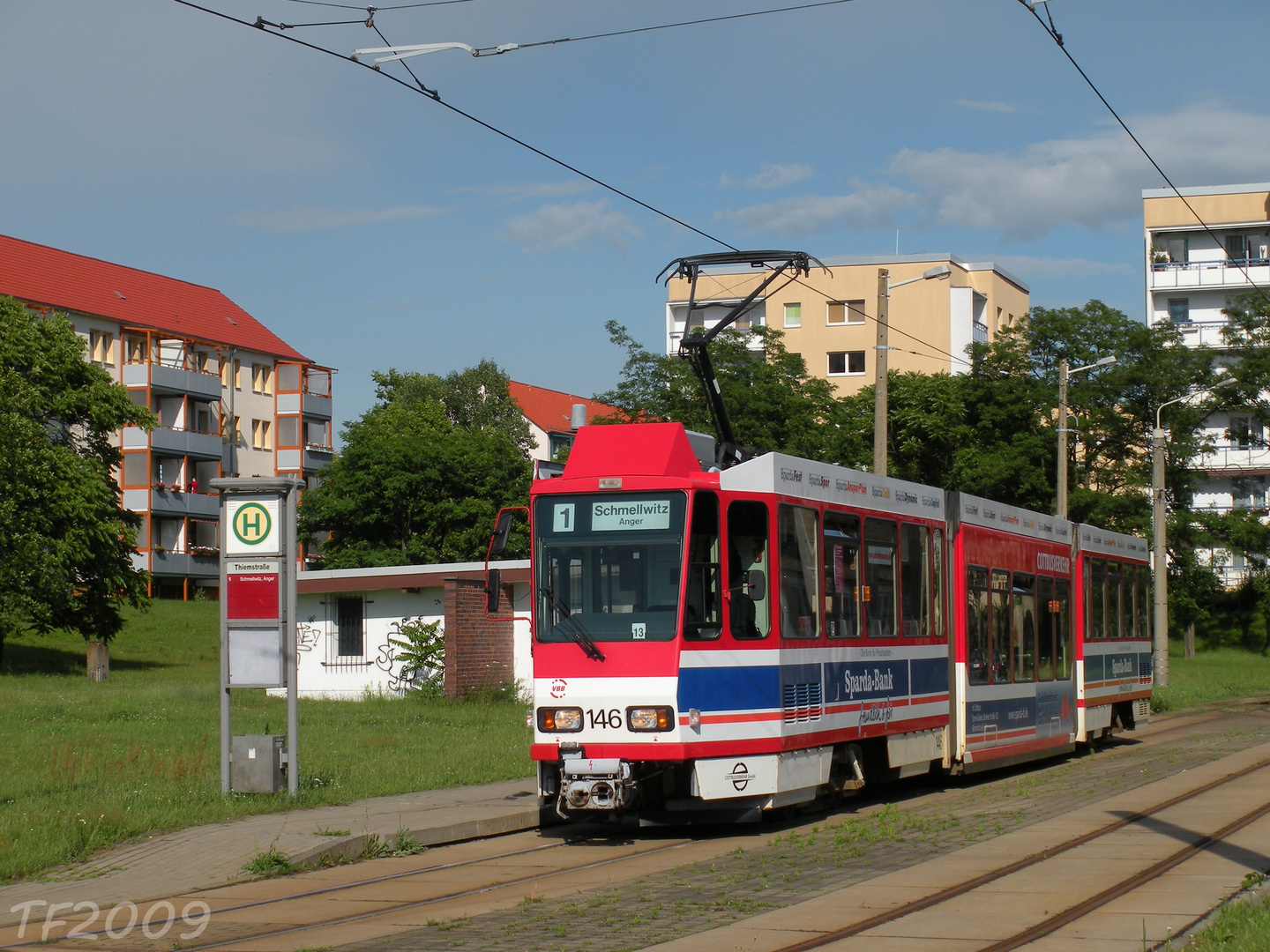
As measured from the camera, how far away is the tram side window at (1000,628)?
17.9 meters

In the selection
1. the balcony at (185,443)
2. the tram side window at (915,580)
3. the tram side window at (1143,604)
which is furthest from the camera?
the balcony at (185,443)

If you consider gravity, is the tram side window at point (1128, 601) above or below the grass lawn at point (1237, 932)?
above

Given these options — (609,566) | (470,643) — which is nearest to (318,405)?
(470,643)

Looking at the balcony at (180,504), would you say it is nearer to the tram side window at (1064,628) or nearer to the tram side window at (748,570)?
the tram side window at (1064,628)

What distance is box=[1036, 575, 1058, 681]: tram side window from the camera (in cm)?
1950

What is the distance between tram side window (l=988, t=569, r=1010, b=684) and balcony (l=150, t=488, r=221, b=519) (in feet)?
198

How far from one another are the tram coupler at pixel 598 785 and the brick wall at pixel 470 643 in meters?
18.9

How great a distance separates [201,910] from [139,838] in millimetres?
3135

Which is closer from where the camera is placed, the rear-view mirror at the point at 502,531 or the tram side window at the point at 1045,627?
the rear-view mirror at the point at 502,531

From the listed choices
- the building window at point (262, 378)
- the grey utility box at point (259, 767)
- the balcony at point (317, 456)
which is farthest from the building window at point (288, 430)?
the grey utility box at point (259, 767)

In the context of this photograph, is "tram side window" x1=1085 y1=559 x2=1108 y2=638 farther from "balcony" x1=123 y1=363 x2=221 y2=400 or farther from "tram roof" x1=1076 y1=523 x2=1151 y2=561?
"balcony" x1=123 y1=363 x2=221 y2=400

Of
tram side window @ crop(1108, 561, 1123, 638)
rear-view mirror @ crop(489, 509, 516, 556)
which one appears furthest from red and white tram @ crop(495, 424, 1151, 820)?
tram side window @ crop(1108, 561, 1123, 638)

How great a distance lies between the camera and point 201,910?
30.6ft

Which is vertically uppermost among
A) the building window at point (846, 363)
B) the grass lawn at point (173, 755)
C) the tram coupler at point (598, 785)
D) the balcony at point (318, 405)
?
the building window at point (846, 363)
